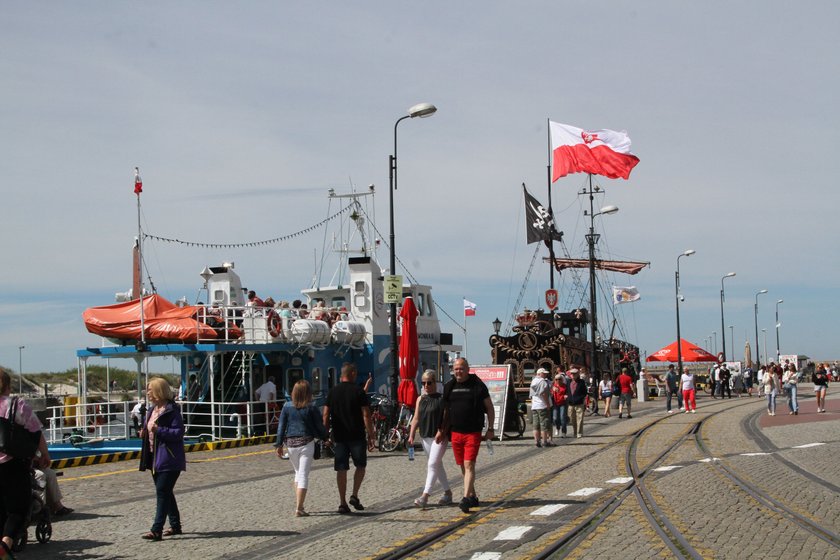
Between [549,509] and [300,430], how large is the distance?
2.93 meters

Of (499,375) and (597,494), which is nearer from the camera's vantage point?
(597,494)

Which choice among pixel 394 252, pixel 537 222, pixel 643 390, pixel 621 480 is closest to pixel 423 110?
pixel 394 252

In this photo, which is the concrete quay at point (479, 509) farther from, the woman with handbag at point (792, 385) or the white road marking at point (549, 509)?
the woman with handbag at point (792, 385)

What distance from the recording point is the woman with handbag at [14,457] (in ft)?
27.0

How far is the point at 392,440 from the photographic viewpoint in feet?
66.2

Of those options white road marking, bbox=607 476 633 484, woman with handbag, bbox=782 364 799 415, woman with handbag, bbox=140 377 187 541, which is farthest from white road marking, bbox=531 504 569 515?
woman with handbag, bbox=782 364 799 415

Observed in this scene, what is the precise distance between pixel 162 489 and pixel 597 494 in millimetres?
5374

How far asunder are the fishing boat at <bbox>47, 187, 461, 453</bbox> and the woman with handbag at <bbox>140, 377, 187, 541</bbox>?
1249cm

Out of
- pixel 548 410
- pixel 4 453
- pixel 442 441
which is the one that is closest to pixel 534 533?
pixel 442 441

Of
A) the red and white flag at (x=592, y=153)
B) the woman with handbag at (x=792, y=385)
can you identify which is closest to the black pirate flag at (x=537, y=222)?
the red and white flag at (x=592, y=153)

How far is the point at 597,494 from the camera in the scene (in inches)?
477

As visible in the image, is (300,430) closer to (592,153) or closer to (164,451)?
(164,451)

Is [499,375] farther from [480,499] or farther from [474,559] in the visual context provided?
[474,559]

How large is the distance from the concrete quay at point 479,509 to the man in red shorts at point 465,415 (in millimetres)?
643
